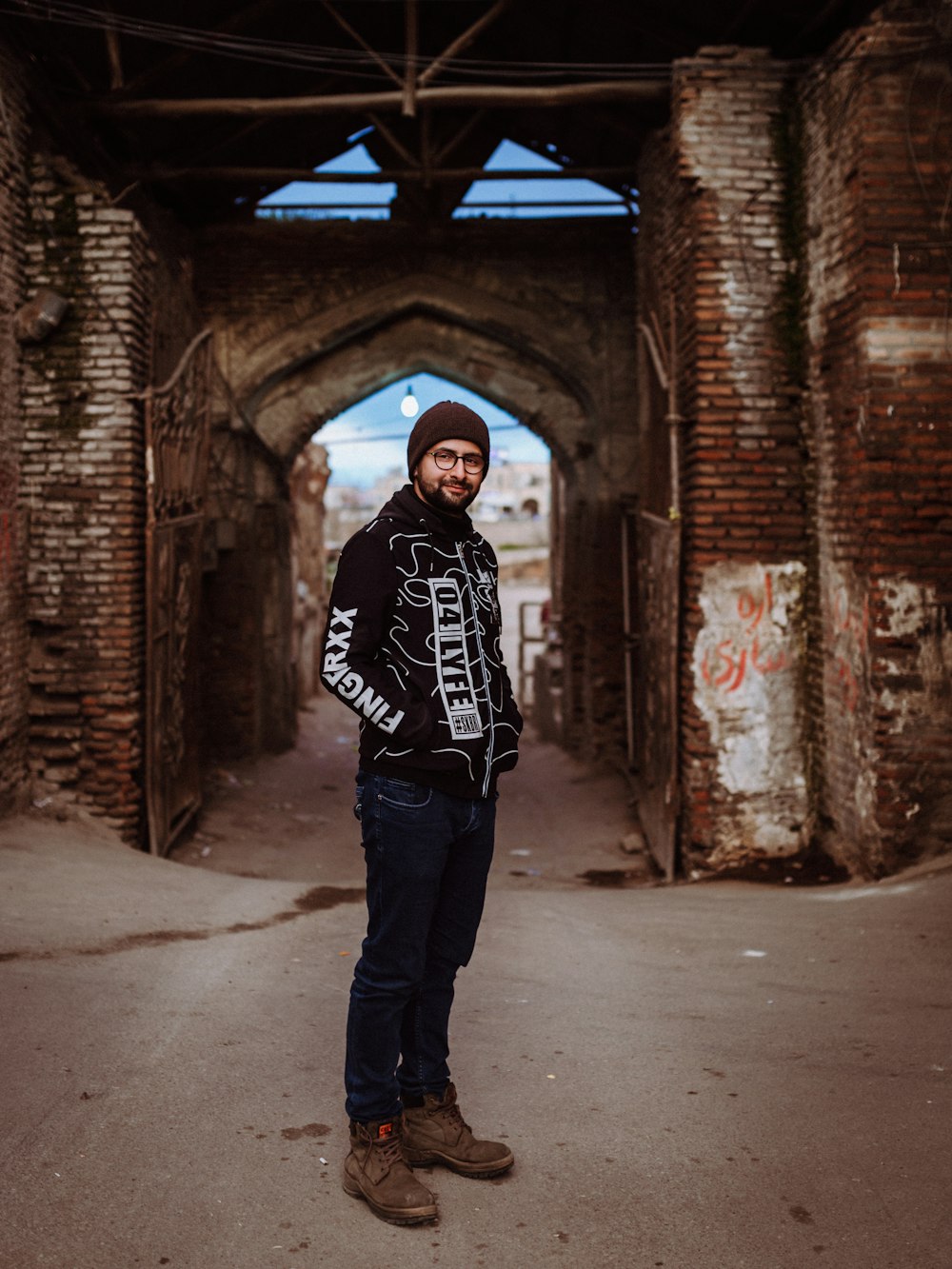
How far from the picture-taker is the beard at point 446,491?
2.55 meters

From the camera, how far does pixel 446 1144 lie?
2.58m

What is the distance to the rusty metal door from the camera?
6.70 m

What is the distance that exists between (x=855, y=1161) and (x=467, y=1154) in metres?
0.95

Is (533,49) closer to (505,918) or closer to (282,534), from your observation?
(282,534)

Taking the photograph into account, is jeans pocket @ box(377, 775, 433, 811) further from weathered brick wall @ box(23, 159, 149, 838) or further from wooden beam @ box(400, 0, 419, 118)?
wooden beam @ box(400, 0, 419, 118)

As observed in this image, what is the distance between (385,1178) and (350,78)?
905cm

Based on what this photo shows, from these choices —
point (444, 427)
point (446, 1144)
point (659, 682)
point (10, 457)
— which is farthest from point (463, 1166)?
point (10, 457)

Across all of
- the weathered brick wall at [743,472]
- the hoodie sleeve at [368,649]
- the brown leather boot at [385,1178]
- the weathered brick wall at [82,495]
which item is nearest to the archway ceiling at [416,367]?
the weathered brick wall at [82,495]

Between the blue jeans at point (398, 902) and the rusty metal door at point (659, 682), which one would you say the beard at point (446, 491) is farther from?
the rusty metal door at point (659, 682)

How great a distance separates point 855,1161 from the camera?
2660 mm

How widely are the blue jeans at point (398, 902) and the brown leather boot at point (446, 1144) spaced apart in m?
0.14

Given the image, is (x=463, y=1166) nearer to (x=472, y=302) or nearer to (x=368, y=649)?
(x=368, y=649)

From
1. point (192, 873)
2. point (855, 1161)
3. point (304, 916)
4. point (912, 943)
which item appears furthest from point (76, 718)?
point (855, 1161)

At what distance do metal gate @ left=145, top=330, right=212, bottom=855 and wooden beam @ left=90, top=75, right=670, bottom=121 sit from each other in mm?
1524
